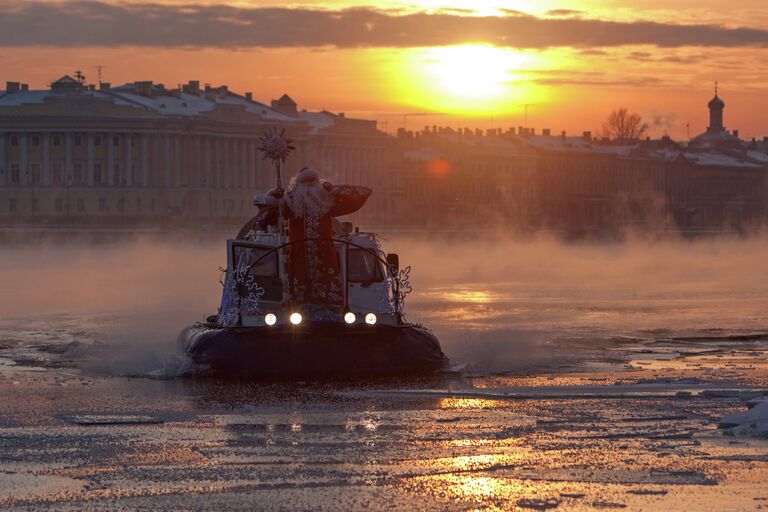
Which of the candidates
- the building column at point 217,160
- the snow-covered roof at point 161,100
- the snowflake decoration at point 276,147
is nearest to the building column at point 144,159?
the snow-covered roof at point 161,100

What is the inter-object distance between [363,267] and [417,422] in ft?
21.8

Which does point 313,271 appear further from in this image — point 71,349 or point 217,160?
point 217,160

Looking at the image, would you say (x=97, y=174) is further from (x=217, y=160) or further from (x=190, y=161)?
(x=217, y=160)

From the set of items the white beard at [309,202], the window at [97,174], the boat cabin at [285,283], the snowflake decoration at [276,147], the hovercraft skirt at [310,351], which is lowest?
the hovercraft skirt at [310,351]

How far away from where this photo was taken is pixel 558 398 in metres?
21.9

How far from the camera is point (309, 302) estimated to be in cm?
2505

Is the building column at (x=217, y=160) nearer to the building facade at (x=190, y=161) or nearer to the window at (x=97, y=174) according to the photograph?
the building facade at (x=190, y=161)

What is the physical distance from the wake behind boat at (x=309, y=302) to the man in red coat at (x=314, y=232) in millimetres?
13

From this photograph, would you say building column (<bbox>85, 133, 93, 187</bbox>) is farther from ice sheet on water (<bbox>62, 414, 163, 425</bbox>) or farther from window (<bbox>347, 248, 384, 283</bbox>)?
ice sheet on water (<bbox>62, 414, 163, 425</bbox>)

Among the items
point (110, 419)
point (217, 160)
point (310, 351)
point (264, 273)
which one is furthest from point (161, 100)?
point (110, 419)

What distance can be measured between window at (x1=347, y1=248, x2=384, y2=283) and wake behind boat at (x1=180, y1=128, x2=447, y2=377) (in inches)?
0.5

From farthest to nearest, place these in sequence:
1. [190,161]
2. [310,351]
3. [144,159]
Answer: [190,161]
[144,159]
[310,351]

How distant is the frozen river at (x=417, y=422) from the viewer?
1524cm

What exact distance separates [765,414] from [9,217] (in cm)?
10434
